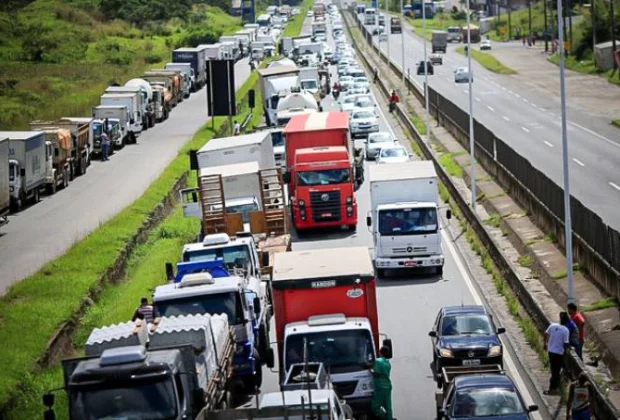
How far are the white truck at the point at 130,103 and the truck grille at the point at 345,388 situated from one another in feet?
185

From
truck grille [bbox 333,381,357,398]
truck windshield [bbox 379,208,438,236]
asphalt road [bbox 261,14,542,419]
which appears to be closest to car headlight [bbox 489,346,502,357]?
asphalt road [bbox 261,14,542,419]

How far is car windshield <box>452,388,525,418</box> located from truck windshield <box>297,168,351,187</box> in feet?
81.1

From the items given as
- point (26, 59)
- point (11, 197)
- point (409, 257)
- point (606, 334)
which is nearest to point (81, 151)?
point (11, 197)

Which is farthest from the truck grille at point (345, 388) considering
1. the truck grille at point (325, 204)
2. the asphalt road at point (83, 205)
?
the truck grille at point (325, 204)

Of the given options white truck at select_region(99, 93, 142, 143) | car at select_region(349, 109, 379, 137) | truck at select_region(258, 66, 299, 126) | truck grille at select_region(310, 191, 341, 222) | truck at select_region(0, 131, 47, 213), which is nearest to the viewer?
truck grille at select_region(310, 191, 341, 222)

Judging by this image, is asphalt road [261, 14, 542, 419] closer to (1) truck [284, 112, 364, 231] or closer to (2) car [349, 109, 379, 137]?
(1) truck [284, 112, 364, 231]

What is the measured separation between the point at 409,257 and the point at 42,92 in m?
64.4

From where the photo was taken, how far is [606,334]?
28.3 metres

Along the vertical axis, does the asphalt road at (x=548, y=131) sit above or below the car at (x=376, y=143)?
below

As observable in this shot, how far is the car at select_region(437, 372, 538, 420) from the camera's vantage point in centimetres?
2123

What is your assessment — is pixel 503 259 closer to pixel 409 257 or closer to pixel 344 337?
pixel 409 257

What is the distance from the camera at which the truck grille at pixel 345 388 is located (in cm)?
2386

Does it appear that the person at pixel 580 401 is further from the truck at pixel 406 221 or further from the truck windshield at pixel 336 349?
the truck at pixel 406 221

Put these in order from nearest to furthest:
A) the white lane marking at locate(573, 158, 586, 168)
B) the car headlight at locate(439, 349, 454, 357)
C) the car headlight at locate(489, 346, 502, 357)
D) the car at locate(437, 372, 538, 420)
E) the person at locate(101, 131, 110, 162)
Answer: the car at locate(437, 372, 538, 420) → the car headlight at locate(489, 346, 502, 357) → the car headlight at locate(439, 349, 454, 357) → the white lane marking at locate(573, 158, 586, 168) → the person at locate(101, 131, 110, 162)
